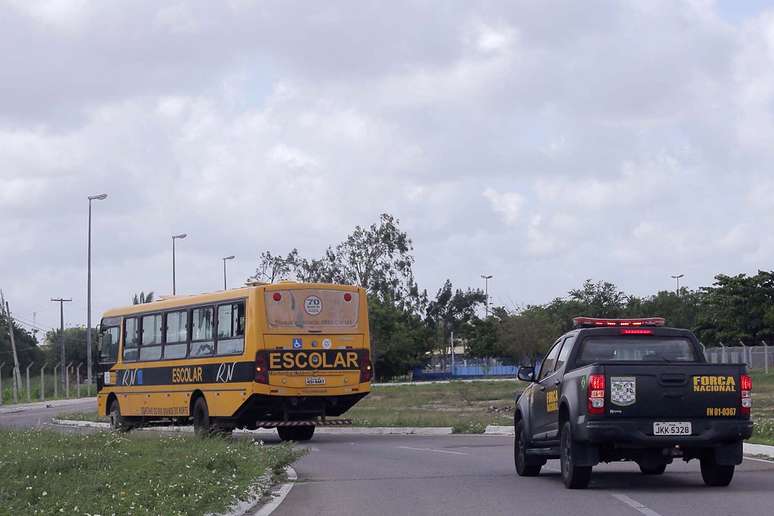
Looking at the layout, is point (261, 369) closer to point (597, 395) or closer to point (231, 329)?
point (231, 329)

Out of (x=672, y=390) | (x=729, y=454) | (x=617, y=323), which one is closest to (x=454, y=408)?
(x=617, y=323)

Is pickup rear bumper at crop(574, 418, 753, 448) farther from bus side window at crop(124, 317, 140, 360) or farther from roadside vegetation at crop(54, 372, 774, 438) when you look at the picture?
bus side window at crop(124, 317, 140, 360)

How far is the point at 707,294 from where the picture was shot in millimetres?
83125

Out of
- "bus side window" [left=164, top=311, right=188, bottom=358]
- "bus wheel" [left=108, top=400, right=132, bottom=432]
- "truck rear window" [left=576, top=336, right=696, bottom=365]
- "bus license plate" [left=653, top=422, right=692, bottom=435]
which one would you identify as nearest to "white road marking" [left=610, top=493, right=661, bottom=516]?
"bus license plate" [left=653, top=422, right=692, bottom=435]

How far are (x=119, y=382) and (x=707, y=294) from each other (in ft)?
191

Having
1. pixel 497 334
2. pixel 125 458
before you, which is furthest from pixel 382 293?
pixel 125 458

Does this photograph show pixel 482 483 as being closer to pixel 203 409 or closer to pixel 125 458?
pixel 125 458

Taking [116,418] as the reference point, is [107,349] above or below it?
above

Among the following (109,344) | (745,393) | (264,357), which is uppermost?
(109,344)

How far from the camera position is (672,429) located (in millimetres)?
14734

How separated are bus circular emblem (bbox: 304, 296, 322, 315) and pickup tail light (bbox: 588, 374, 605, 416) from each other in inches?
502

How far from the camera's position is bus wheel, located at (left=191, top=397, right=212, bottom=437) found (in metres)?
27.6

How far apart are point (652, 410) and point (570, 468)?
1.29 metres

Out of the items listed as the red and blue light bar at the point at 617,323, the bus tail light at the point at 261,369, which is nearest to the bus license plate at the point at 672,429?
the red and blue light bar at the point at 617,323
